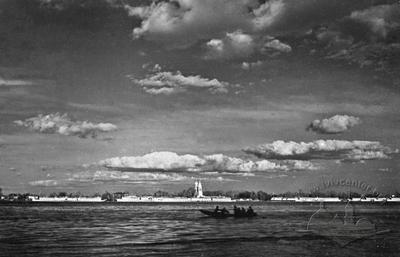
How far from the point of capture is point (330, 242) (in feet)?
171

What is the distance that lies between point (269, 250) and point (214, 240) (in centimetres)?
1059

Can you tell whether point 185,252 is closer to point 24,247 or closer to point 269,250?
point 269,250

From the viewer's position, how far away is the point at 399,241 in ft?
175

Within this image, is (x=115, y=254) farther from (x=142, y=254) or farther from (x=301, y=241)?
(x=301, y=241)

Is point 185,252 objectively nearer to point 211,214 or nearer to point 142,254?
point 142,254

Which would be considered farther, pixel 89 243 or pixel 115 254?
pixel 89 243

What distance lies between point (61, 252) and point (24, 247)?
648 centimetres

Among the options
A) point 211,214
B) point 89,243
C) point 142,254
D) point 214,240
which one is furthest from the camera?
point 211,214

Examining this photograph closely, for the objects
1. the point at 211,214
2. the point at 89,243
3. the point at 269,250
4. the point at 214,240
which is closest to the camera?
the point at 269,250

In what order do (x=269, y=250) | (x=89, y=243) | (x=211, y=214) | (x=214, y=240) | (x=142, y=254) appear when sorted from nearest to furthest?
(x=142, y=254) < (x=269, y=250) < (x=89, y=243) < (x=214, y=240) < (x=211, y=214)

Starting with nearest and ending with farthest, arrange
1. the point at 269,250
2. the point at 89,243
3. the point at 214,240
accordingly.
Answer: the point at 269,250 < the point at 89,243 < the point at 214,240

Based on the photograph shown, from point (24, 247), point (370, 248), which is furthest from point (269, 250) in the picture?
point (24, 247)

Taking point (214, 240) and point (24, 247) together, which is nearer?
point (24, 247)

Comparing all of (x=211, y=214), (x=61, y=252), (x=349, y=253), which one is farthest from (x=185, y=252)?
Result: (x=211, y=214)
